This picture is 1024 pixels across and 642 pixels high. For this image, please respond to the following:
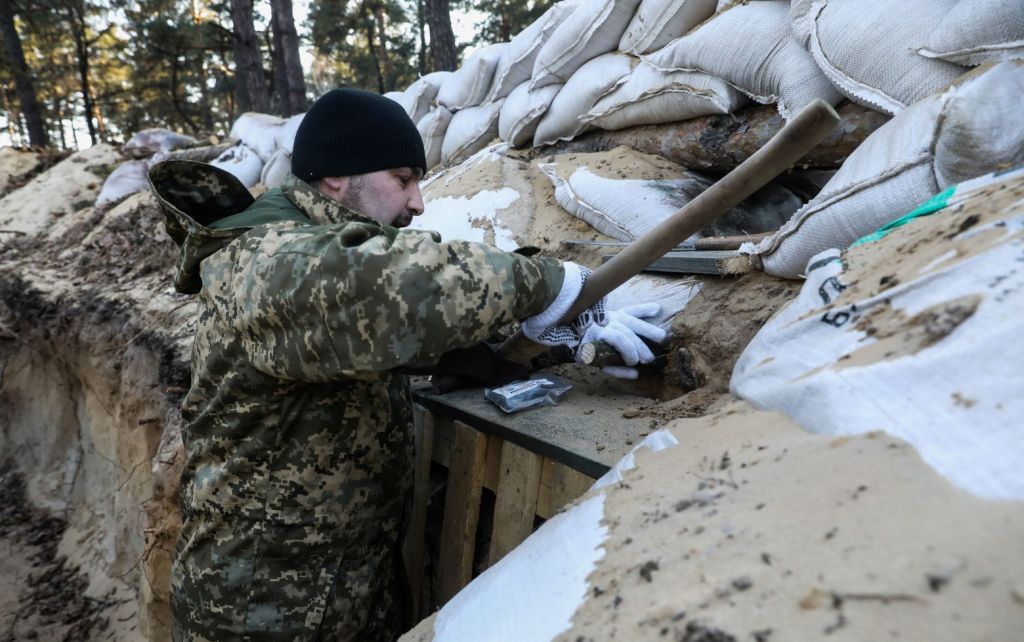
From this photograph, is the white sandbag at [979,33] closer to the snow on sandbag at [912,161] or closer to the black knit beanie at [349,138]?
the snow on sandbag at [912,161]

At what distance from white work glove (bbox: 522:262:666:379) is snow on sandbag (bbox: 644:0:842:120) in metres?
0.99

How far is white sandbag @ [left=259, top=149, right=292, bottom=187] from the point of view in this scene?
566cm

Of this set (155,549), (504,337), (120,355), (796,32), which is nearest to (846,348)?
(504,337)

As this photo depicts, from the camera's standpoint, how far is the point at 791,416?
32.6 inches

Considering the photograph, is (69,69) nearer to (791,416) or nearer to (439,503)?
(439,503)

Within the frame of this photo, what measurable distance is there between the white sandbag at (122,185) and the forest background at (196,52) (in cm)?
251

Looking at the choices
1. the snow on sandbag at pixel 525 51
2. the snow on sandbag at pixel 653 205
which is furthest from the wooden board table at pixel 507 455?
the snow on sandbag at pixel 525 51

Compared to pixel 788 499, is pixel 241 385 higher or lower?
lower

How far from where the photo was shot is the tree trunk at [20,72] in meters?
9.95

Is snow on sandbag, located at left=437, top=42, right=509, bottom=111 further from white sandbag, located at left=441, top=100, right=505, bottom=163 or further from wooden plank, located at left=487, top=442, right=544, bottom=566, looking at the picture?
wooden plank, located at left=487, top=442, right=544, bottom=566

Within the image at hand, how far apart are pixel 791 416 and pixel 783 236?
894mm

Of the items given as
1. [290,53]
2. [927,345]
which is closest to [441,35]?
[290,53]

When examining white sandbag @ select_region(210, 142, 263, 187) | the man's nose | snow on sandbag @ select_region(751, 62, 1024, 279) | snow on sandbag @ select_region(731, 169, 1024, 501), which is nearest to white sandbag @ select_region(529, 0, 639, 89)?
snow on sandbag @ select_region(751, 62, 1024, 279)

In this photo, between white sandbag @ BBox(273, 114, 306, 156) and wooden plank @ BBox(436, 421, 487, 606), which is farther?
white sandbag @ BBox(273, 114, 306, 156)
